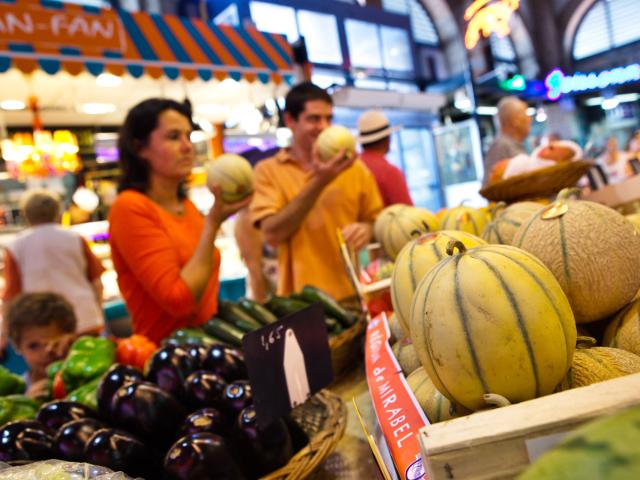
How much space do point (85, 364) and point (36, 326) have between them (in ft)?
3.91

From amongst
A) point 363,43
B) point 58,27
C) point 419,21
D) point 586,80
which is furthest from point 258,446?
point 586,80

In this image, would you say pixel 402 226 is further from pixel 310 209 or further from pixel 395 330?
pixel 310 209

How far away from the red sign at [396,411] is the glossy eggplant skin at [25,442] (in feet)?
2.01

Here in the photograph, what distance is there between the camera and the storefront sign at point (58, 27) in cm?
373

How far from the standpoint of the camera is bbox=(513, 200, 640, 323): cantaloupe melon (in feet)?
2.74

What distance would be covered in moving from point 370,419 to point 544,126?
18.0 meters

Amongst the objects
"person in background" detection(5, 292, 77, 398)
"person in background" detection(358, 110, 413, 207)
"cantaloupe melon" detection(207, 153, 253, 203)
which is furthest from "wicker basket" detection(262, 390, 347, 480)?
"person in background" detection(358, 110, 413, 207)

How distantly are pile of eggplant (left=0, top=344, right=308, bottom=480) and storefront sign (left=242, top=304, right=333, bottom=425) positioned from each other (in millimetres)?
47

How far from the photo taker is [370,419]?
42.9 inches

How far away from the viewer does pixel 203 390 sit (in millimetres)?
1025

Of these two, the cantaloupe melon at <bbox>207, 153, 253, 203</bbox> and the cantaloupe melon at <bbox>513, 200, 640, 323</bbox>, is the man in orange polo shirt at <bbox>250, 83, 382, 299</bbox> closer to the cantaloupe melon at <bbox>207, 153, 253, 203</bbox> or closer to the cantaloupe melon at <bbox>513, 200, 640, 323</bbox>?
the cantaloupe melon at <bbox>207, 153, 253, 203</bbox>

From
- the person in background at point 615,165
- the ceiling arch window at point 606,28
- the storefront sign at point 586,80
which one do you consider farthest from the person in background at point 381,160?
the ceiling arch window at point 606,28

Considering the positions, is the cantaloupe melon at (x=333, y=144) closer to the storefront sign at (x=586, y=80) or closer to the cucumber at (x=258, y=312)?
the cucumber at (x=258, y=312)

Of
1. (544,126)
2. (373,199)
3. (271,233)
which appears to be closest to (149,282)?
(271,233)
